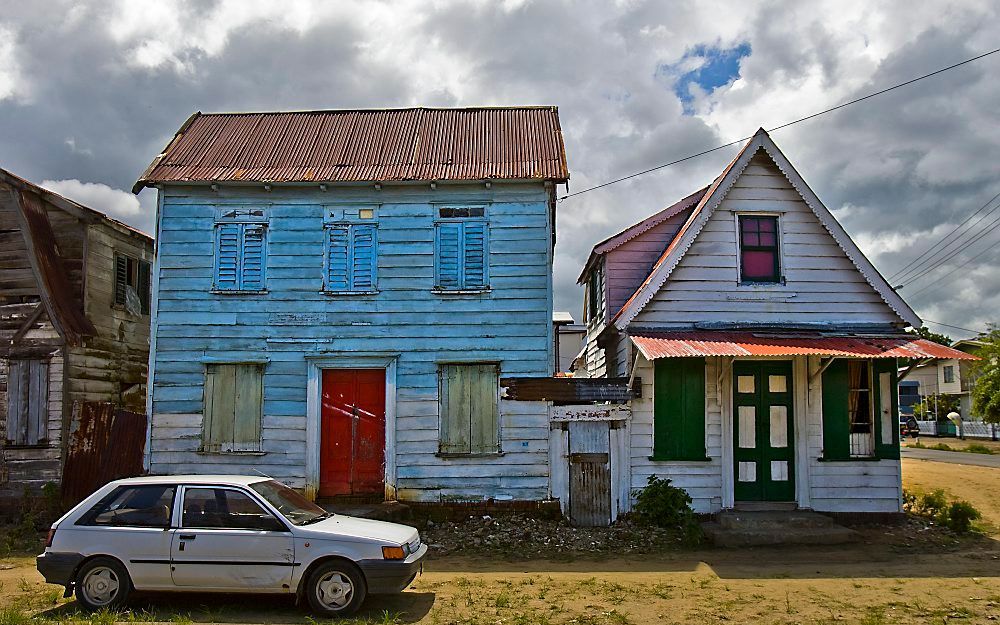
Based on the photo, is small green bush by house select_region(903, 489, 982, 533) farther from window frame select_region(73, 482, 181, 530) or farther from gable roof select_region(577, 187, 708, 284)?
window frame select_region(73, 482, 181, 530)

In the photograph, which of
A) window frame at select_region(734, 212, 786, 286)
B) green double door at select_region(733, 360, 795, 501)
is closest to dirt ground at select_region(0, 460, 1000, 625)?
green double door at select_region(733, 360, 795, 501)

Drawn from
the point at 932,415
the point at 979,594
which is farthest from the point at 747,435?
the point at 932,415

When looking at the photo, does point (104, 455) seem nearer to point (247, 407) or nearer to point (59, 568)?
point (247, 407)

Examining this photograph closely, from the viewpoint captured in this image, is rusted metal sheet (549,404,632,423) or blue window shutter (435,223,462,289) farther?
blue window shutter (435,223,462,289)

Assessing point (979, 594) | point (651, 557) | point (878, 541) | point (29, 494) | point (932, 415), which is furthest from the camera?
point (932, 415)

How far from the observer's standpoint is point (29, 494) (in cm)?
1516

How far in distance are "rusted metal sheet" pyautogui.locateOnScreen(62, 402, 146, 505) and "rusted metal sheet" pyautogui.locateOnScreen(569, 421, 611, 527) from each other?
321 inches

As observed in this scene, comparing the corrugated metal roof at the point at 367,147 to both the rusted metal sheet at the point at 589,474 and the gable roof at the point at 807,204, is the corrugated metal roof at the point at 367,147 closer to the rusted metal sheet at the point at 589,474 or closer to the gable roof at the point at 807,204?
the gable roof at the point at 807,204

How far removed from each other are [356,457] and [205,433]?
113 inches

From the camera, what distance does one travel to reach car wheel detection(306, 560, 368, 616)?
8.51 m

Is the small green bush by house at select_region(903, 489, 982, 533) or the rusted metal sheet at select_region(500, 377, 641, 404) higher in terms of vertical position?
the rusted metal sheet at select_region(500, 377, 641, 404)

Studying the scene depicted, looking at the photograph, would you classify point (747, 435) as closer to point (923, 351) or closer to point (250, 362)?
point (923, 351)

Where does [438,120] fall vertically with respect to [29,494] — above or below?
above

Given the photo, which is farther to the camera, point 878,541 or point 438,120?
point 438,120
